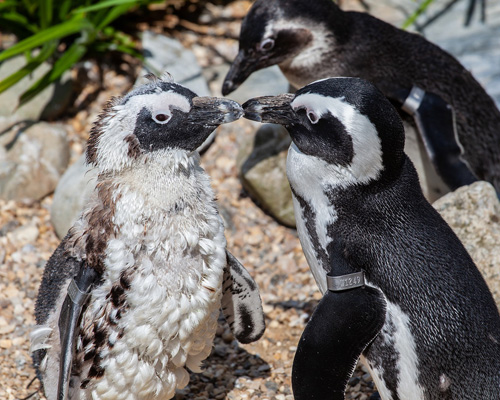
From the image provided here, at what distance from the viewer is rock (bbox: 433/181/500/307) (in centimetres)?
253

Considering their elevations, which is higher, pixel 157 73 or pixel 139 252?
pixel 139 252

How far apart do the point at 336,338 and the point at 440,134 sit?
1.38m

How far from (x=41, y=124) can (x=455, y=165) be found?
85.7 inches

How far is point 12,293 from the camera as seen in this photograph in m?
3.04

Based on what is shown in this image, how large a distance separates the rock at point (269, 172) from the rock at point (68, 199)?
812 mm

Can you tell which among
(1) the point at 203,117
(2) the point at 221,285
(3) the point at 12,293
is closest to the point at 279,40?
(1) the point at 203,117

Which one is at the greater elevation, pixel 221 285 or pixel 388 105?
pixel 388 105

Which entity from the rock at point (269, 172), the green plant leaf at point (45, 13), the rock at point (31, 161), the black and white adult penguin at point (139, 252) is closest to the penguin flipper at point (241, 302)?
the black and white adult penguin at point (139, 252)

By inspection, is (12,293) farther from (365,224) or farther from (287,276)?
(365,224)

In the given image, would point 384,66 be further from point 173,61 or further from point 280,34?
point 173,61

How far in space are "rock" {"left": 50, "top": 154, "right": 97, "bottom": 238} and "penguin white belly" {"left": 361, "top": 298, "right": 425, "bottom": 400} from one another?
169 cm

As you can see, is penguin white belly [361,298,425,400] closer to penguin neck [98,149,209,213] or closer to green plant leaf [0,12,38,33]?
penguin neck [98,149,209,213]

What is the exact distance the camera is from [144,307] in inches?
79.1

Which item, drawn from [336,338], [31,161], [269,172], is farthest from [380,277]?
[31,161]
